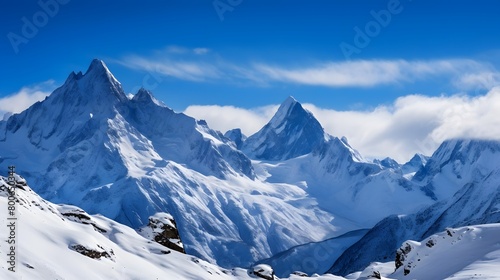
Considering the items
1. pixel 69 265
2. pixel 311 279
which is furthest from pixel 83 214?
pixel 311 279

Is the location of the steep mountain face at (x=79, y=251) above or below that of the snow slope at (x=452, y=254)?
below

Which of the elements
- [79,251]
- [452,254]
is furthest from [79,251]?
[452,254]

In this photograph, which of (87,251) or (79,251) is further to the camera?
(87,251)

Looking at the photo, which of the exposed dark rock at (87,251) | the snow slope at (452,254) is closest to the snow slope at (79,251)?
the exposed dark rock at (87,251)

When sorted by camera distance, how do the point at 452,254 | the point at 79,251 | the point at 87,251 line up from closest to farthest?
the point at 79,251
the point at 87,251
the point at 452,254

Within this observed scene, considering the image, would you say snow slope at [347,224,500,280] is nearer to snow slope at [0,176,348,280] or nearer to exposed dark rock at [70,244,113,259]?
snow slope at [0,176,348,280]

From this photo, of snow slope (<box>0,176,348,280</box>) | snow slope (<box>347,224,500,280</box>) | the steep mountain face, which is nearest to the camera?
snow slope (<box>0,176,348,280</box>)

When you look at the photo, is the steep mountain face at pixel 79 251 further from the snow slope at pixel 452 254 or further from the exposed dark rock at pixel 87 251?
the snow slope at pixel 452 254

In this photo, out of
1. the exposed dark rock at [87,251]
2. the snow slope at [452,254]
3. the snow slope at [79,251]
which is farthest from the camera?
the snow slope at [452,254]

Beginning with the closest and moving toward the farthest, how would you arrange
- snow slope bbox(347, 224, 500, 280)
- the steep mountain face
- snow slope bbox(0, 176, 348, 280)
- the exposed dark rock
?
snow slope bbox(0, 176, 348, 280)
the steep mountain face
the exposed dark rock
snow slope bbox(347, 224, 500, 280)

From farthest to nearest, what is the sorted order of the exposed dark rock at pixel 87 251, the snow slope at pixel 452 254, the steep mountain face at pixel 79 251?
the snow slope at pixel 452 254 → the exposed dark rock at pixel 87 251 → the steep mountain face at pixel 79 251

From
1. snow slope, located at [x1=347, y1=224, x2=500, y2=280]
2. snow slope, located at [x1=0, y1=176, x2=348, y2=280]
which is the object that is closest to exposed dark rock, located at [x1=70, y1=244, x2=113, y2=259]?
snow slope, located at [x1=0, y1=176, x2=348, y2=280]

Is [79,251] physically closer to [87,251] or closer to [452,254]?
[87,251]

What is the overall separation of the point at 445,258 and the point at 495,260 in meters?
14.1
